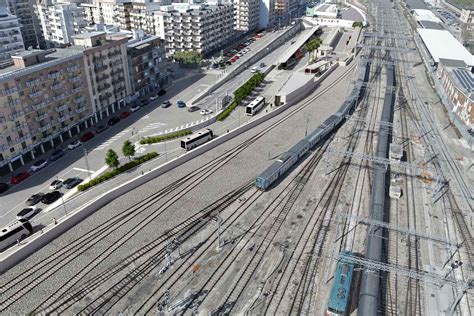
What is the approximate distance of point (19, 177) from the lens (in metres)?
53.5

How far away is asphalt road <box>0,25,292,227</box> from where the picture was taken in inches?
2013

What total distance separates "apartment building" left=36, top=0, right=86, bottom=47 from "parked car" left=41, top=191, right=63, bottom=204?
74.5 m

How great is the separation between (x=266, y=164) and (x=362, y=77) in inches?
2010

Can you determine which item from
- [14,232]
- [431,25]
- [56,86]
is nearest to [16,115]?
[56,86]

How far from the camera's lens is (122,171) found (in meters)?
54.8

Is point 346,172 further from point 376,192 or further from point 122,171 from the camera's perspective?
point 122,171

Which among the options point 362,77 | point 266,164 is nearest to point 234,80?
point 362,77

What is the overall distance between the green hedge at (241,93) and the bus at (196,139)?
10379mm

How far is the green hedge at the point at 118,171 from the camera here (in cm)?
5078

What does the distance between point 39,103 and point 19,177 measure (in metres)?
12.9

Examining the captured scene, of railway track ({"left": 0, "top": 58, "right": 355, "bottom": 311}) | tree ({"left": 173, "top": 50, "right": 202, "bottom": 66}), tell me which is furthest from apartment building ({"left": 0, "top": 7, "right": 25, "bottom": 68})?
railway track ({"left": 0, "top": 58, "right": 355, "bottom": 311})

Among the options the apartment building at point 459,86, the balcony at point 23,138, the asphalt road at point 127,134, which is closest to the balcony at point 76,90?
the asphalt road at point 127,134

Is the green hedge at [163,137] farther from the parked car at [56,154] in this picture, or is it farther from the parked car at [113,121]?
the parked car at [56,154]

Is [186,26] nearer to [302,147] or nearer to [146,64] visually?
[146,64]
